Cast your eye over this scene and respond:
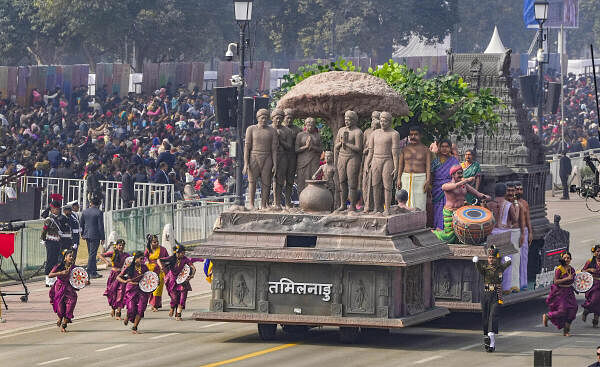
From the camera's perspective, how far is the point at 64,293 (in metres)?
25.2

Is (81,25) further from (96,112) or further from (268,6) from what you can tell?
(96,112)

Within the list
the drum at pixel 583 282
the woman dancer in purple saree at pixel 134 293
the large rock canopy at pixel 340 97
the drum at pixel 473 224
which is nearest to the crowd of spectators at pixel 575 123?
the drum at pixel 583 282

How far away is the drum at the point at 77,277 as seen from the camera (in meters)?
25.2

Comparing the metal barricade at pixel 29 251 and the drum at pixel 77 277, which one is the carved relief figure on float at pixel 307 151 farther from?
the metal barricade at pixel 29 251

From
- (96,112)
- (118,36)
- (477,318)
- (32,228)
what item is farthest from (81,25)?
(477,318)

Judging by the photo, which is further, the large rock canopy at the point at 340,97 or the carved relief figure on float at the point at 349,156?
the large rock canopy at the point at 340,97

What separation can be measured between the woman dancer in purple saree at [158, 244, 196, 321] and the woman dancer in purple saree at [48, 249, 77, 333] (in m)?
1.93

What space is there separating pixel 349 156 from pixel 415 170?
228 centimetres

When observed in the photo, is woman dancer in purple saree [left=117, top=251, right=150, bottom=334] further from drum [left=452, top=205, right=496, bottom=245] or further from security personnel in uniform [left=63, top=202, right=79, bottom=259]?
security personnel in uniform [left=63, top=202, right=79, bottom=259]

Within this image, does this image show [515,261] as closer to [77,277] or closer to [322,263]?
[322,263]

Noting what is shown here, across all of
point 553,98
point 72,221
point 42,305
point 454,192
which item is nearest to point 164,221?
point 72,221

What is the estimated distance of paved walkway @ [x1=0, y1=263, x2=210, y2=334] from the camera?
26.3m

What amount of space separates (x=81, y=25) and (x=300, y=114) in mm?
65421

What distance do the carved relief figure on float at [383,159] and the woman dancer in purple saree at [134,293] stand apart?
430cm
